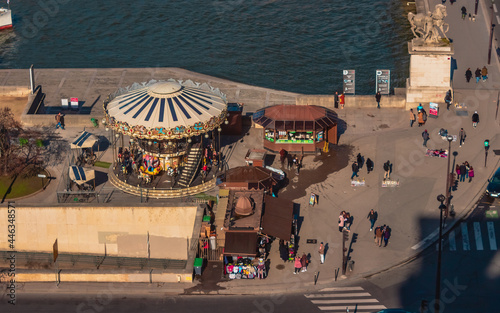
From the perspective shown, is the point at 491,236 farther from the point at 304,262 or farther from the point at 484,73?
the point at 484,73

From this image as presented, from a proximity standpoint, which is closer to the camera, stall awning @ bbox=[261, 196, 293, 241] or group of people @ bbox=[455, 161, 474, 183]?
stall awning @ bbox=[261, 196, 293, 241]

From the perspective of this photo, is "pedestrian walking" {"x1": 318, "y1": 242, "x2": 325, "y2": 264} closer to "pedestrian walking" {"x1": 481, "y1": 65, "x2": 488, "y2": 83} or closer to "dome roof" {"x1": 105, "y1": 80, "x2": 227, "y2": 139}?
"dome roof" {"x1": 105, "y1": 80, "x2": 227, "y2": 139}

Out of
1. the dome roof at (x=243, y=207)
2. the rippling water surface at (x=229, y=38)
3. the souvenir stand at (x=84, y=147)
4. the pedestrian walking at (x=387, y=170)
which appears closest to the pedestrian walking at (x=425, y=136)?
the pedestrian walking at (x=387, y=170)

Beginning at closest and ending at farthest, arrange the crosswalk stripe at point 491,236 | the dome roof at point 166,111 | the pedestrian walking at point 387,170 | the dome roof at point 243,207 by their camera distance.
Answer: the crosswalk stripe at point 491,236 < the dome roof at point 243,207 < the dome roof at point 166,111 < the pedestrian walking at point 387,170

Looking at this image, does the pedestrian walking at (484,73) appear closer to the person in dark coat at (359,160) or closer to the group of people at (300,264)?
the person in dark coat at (359,160)

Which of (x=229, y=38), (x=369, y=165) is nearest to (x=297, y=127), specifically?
(x=369, y=165)

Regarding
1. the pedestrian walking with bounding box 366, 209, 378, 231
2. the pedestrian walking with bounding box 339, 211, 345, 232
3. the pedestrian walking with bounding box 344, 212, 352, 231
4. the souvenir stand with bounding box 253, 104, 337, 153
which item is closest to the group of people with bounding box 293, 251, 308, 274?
the pedestrian walking with bounding box 339, 211, 345, 232

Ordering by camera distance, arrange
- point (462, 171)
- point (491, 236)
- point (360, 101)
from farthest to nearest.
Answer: point (360, 101) → point (462, 171) → point (491, 236)

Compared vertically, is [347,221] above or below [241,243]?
below
